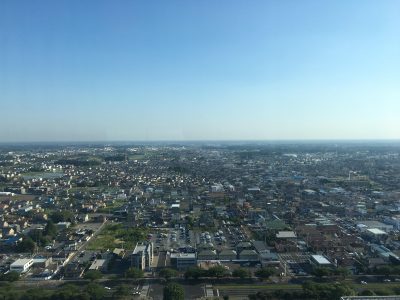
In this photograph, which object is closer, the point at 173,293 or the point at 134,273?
the point at 173,293

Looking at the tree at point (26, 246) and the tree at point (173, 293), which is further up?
the tree at point (173, 293)

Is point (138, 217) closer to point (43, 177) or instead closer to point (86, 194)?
point (86, 194)

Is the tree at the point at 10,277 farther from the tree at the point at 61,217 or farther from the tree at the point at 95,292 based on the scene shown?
the tree at the point at 61,217

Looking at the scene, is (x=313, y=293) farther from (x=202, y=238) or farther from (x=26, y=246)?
(x=26, y=246)

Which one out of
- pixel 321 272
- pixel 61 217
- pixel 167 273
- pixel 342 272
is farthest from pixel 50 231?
pixel 342 272

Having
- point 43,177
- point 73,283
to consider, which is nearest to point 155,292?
point 73,283

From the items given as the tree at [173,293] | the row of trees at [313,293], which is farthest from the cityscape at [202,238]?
the tree at [173,293]
